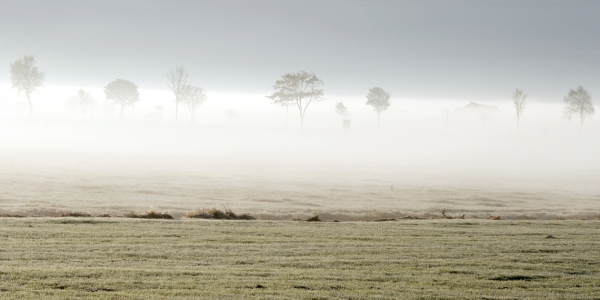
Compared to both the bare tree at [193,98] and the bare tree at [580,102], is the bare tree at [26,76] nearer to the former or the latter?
the bare tree at [193,98]

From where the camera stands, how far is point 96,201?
73.8 feet

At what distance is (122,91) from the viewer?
5027 inches

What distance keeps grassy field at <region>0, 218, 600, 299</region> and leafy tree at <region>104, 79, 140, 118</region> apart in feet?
388

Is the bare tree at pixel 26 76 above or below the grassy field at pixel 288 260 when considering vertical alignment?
above

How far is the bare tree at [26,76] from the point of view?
10175cm

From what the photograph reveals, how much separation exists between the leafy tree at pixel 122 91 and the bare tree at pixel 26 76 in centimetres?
2405

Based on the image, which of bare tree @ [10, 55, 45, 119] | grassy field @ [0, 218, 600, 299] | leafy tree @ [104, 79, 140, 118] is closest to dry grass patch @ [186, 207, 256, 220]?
grassy field @ [0, 218, 600, 299]

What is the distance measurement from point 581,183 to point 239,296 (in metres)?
36.1

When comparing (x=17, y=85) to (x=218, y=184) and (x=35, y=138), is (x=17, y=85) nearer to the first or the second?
(x=35, y=138)

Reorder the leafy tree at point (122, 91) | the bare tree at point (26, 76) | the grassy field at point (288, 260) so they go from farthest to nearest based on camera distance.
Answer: the leafy tree at point (122, 91) < the bare tree at point (26, 76) < the grassy field at point (288, 260)

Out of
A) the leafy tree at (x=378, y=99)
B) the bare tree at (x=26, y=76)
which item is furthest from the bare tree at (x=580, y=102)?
the bare tree at (x=26, y=76)

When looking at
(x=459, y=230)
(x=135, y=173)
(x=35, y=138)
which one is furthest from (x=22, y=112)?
(x=459, y=230)

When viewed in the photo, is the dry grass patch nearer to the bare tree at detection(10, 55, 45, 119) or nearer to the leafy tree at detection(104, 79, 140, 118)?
the bare tree at detection(10, 55, 45, 119)

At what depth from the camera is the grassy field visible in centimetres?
820
